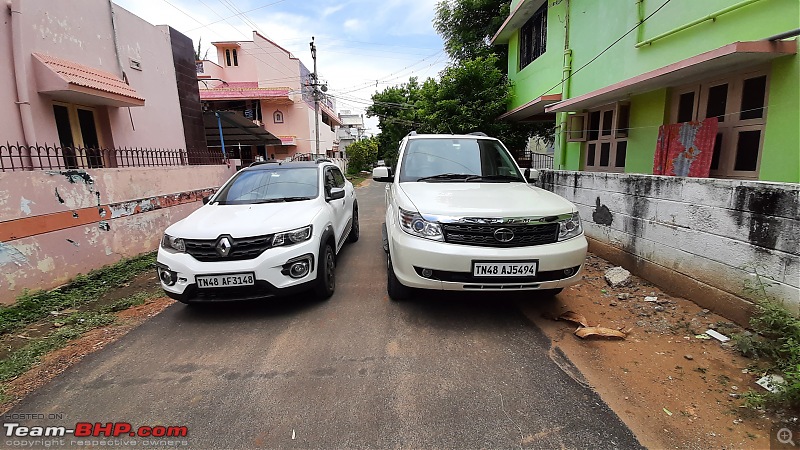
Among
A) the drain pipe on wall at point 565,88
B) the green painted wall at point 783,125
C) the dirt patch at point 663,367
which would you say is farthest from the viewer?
the drain pipe on wall at point 565,88

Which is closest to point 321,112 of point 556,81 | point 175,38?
point 175,38

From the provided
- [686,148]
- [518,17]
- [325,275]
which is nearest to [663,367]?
[325,275]

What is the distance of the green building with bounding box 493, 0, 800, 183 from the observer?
3814 millimetres

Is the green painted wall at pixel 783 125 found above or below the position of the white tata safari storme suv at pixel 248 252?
above

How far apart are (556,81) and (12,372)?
10.3 meters

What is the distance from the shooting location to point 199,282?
3291mm

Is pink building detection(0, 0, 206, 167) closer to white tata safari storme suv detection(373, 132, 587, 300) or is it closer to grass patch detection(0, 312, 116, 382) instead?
grass patch detection(0, 312, 116, 382)

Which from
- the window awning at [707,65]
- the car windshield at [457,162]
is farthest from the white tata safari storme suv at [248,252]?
the window awning at [707,65]

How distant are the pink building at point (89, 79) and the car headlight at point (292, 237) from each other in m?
3.37

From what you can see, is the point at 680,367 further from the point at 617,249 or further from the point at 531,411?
the point at 617,249

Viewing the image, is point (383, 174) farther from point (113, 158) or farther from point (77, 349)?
point (113, 158)

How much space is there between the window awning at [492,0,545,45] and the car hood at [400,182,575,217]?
7.96 metres

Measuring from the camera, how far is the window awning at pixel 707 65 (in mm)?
3576

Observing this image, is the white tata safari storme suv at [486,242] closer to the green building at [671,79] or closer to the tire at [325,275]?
the tire at [325,275]
